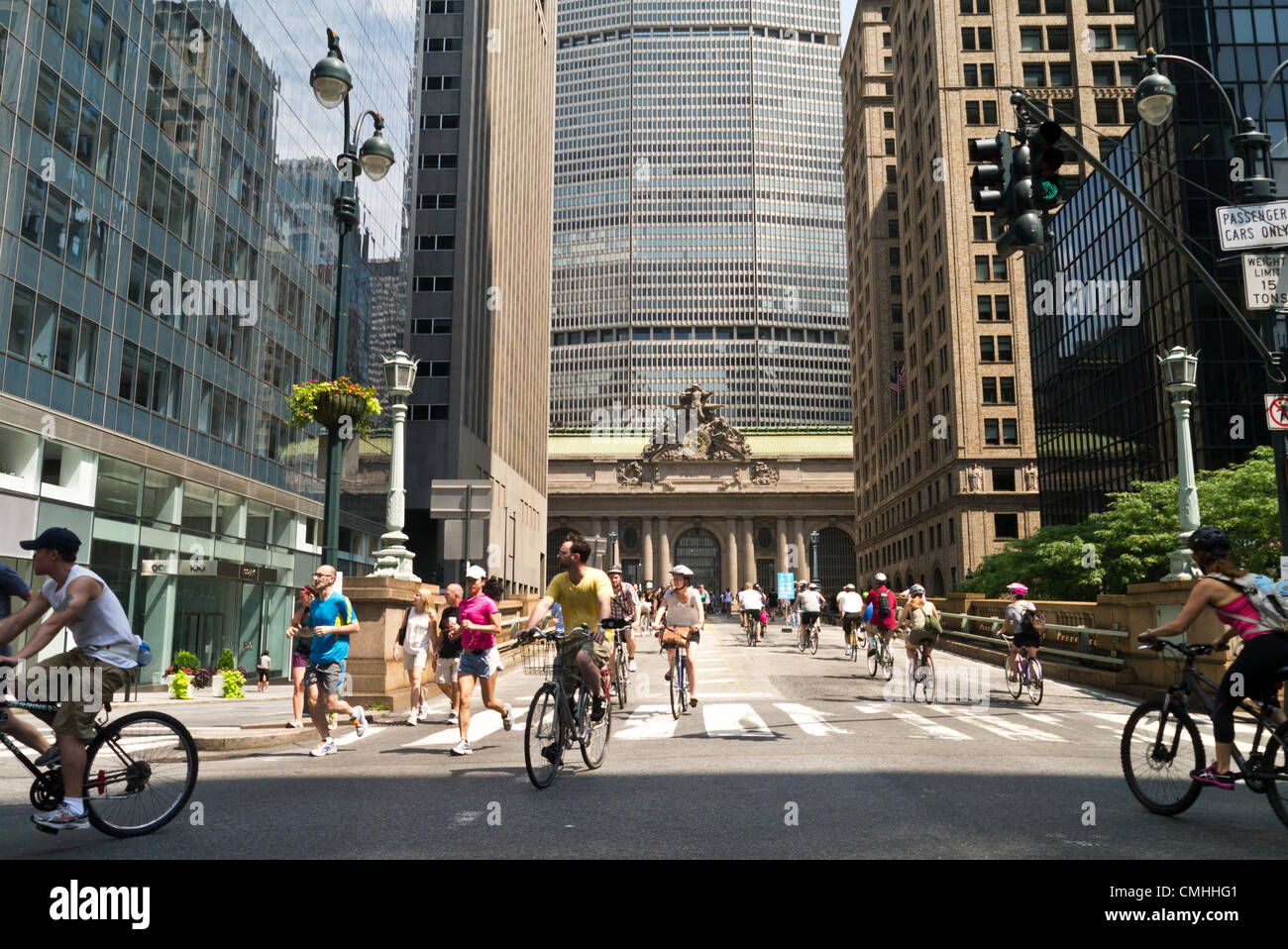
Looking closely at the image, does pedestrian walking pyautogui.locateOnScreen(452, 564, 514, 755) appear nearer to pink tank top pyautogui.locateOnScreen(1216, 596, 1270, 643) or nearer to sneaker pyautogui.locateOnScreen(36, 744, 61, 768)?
sneaker pyautogui.locateOnScreen(36, 744, 61, 768)

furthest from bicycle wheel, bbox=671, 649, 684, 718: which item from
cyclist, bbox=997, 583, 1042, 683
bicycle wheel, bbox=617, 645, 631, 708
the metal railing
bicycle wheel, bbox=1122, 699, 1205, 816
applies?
the metal railing

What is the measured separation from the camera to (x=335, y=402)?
14961 mm

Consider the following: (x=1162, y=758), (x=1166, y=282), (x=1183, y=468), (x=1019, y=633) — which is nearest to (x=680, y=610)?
(x=1019, y=633)

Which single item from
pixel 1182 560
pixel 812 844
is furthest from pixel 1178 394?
pixel 812 844

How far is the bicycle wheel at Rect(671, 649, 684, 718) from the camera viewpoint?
46.4 feet

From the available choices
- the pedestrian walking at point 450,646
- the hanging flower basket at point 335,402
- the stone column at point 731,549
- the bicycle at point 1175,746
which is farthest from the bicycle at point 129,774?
the stone column at point 731,549

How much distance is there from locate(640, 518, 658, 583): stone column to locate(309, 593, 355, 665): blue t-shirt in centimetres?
9602

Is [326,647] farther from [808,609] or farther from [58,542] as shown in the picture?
[808,609]

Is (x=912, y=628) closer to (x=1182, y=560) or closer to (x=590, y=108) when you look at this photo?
(x=1182, y=560)

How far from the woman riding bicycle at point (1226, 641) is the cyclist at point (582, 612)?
4641 mm

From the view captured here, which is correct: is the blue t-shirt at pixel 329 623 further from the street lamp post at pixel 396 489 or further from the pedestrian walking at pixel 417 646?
the street lamp post at pixel 396 489

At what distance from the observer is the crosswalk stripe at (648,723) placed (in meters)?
12.2
